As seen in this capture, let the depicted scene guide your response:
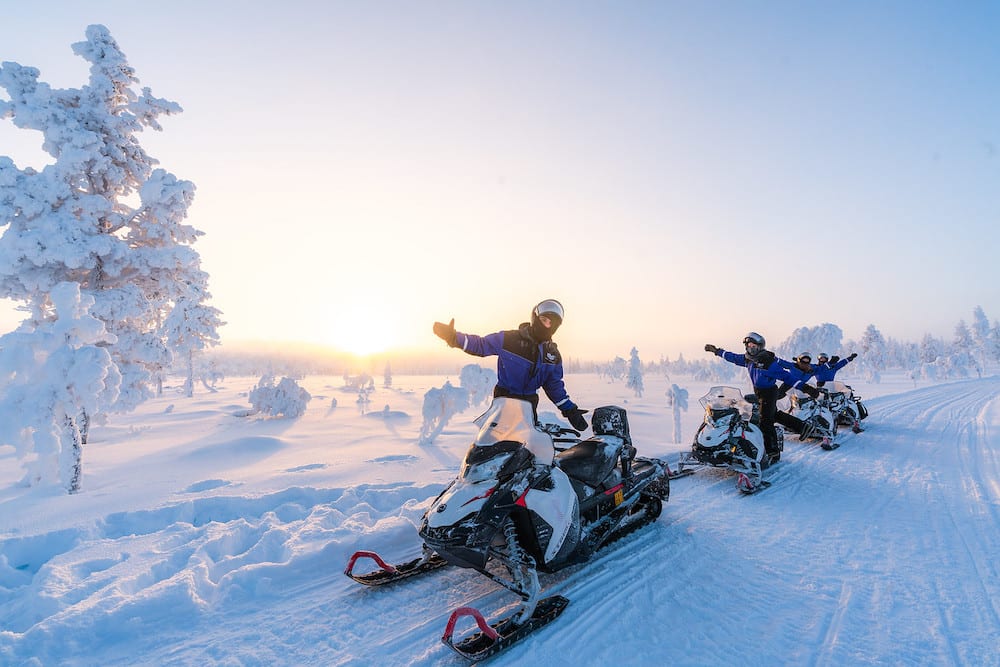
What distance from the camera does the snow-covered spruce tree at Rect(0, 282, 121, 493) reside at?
24.3 feet

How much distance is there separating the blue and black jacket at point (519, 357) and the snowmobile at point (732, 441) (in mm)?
3547

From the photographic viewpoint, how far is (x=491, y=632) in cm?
288

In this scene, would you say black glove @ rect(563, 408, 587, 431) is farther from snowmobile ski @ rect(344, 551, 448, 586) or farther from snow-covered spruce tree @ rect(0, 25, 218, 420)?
snow-covered spruce tree @ rect(0, 25, 218, 420)

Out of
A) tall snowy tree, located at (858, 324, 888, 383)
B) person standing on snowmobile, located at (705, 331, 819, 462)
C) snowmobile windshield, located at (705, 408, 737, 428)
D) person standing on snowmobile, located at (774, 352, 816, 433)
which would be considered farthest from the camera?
tall snowy tree, located at (858, 324, 888, 383)

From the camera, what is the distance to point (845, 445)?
10.1 meters

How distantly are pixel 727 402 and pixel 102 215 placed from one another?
1602cm

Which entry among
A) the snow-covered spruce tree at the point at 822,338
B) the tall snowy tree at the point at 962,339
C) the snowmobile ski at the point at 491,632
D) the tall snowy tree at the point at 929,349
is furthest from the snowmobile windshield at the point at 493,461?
the tall snowy tree at the point at 962,339

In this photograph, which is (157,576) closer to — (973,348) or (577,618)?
(577,618)

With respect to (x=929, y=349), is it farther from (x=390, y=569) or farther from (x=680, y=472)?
(x=390, y=569)

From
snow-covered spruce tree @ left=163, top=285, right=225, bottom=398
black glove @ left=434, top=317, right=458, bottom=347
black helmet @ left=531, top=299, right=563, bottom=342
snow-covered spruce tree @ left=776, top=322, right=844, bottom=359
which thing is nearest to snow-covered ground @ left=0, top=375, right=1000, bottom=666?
black glove @ left=434, top=317, right=458, bottom=347

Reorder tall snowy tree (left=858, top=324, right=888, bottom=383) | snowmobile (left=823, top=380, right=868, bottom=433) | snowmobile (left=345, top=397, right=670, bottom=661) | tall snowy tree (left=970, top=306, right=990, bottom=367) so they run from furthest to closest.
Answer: tall snowy tree (left=970, top=306, right=990, bottom=367) < tall snowy tree (left=858, top=324, right=888, bottom=383) < snowmobile (left=823, top=380, right=868, bottom=433) < snowmobile (left=345, top=397, right=670, bottom=661)

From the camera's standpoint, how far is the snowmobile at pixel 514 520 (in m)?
3.14

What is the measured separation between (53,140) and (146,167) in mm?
2032

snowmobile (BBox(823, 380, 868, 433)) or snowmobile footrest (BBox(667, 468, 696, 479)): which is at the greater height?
snowmobile (BBox(823, 380, 868, 433))
